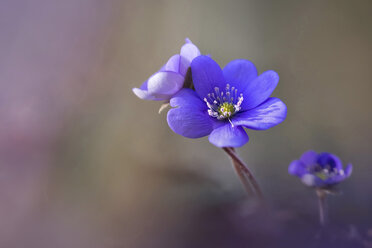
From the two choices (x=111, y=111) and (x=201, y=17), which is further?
(x=201, y=17)

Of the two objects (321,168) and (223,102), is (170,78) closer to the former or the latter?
(223,102)

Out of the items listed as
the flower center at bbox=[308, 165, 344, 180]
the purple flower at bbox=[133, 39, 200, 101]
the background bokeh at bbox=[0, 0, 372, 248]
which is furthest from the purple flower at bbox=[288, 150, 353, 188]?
the purple flower at bbox=[133, 39, 200, 101]

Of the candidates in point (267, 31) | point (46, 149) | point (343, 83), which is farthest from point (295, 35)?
point (46, 149)

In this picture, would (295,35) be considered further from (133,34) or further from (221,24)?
(133,34)

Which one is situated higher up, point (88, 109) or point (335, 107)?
point (88, 109)

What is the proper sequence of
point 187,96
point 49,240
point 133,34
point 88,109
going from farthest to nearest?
1. point 133,34
2. point 88,109
3. point 49,240
4. point 187,96

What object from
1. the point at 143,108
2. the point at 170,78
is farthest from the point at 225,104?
the point at 143,108
